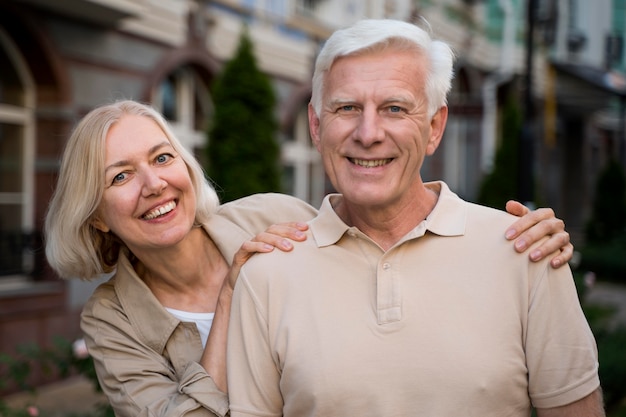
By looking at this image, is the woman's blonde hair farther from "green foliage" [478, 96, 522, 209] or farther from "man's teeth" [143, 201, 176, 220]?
"green foliage" [478, 96, 522, 209]

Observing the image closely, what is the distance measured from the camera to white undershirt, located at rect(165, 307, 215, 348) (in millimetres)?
2943

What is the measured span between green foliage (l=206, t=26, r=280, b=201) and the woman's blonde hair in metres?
5.43

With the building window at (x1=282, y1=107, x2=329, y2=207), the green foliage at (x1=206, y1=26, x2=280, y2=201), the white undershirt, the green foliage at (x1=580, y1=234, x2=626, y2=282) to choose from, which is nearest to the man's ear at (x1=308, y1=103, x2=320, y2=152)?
the white undershirt

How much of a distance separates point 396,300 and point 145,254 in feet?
3.64

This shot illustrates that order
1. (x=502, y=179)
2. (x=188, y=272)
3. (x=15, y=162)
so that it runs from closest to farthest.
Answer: (x=188, y=272), (x=15, y=162), (x=502, y=179)

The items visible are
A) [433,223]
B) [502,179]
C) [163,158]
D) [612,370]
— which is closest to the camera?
[433,223]

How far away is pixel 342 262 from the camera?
2.29 m

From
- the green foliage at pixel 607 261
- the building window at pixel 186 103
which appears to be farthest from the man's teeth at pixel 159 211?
the green foliage at pixel 607 261

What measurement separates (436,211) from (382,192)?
0.64 ft

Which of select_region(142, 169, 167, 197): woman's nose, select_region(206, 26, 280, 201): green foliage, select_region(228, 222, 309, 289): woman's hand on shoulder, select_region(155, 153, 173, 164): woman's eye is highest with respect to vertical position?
select_region(206, 26, 280, 201): green foliage

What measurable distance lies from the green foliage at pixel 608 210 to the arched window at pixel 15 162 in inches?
571

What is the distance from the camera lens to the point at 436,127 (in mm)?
2348

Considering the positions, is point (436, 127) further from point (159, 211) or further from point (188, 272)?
point (188, 272)

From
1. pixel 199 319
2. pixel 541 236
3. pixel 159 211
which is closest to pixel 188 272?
pixel 199 319
